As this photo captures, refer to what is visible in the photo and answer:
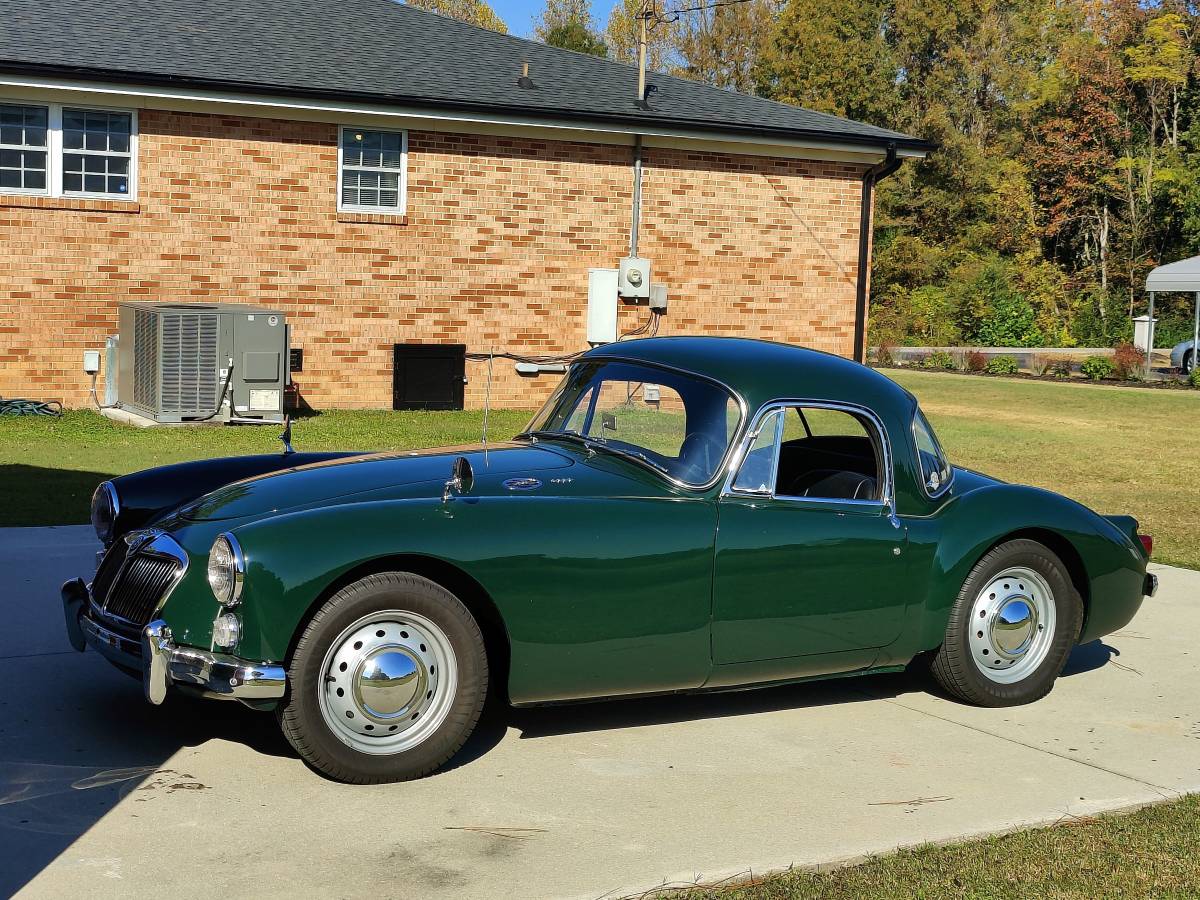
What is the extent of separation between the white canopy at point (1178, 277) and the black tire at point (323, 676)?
31.4 metres

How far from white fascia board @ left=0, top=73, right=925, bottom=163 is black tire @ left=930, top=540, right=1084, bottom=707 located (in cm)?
1349

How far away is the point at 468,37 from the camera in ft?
71.1

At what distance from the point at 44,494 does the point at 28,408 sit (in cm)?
618

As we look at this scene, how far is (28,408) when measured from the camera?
15.9 meters

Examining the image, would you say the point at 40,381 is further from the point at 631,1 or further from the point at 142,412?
the point at 631,1

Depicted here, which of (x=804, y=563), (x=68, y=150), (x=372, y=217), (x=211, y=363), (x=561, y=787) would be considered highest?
(x=68, y=150)

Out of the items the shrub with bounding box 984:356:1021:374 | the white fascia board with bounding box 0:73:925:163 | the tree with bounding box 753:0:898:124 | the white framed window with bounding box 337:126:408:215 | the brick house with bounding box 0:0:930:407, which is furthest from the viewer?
the tree with bounding box 753:0:898:124

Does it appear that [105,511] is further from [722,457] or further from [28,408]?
[28,408]

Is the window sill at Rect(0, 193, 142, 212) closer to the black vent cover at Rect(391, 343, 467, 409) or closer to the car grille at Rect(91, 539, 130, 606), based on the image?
the black vent cover at Rect(391, 343, 467, 409)

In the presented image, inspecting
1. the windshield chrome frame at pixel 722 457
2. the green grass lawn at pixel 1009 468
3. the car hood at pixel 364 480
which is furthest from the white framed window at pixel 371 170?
the car hood at pixel 364 480

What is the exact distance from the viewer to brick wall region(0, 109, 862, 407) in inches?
665

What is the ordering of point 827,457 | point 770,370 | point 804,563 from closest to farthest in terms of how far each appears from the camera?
point 804,563 → point 770,370 → point 827,457

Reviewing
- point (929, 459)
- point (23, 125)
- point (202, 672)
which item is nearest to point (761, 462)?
point (929, 459)

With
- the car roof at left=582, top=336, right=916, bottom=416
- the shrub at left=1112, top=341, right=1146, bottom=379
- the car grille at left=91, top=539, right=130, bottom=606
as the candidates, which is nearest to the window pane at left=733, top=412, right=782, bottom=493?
the car roof at left=582, top=336, right=916, bottom=416
